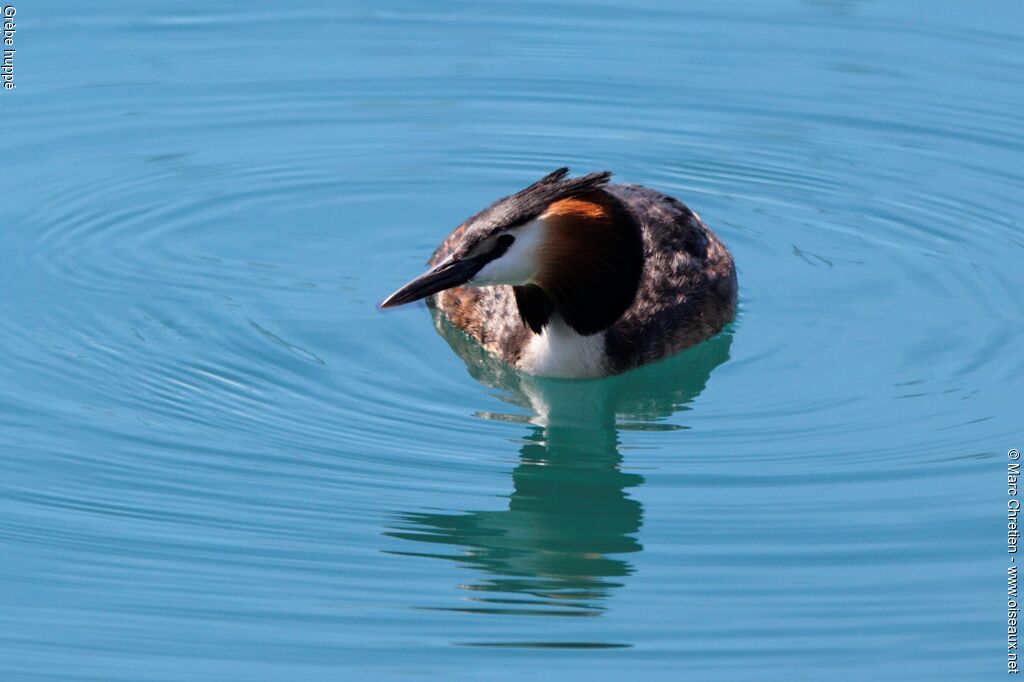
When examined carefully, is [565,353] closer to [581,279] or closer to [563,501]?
[581,279]

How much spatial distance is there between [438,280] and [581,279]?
1.07 meters

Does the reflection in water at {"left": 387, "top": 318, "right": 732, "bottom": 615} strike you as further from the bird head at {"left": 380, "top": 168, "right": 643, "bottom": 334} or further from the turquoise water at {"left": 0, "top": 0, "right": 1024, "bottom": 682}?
the bird head at {"left": 380, "top": 168, "right": 643, "bottom": 334}

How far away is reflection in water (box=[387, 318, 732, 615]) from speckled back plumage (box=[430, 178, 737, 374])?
0.13 metres

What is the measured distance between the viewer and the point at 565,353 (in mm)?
12570

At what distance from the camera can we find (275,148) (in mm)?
16266

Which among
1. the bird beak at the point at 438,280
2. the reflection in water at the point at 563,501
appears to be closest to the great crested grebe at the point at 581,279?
Result: the bird beak at the point at 438,280

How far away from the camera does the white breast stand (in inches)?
495

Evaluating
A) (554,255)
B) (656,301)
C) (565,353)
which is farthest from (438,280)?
(656,301)

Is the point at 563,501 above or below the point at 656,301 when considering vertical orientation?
below

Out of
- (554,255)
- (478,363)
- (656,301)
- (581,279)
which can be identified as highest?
(554,255)

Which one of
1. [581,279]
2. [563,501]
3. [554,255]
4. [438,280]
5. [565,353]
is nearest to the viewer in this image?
[563,501]

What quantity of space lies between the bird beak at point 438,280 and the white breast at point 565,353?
947mm

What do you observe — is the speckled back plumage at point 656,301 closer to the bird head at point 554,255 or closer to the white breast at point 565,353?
the white breast at point 565,353

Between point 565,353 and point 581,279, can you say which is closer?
point 581,279
